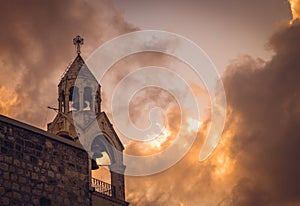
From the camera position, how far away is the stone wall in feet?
40.8

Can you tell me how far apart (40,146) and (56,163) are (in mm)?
627

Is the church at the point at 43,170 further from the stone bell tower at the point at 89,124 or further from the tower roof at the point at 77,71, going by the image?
the tower roof at the point at 77,71

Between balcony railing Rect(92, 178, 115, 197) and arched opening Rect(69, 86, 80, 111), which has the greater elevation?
arched opening Rect(69, 86, 80, 111)

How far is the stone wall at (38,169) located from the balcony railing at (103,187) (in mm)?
4484

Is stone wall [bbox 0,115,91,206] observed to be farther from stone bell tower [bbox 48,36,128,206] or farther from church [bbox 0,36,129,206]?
stone bell tower [bbox 48,36,128,206]

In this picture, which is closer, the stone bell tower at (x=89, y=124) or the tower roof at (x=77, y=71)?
the stone bell tower at (x=89, y=124)

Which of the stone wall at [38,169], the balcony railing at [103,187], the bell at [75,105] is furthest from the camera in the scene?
the bell at [75,105]

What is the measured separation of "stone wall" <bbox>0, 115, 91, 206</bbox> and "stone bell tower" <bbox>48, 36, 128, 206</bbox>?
512 cm

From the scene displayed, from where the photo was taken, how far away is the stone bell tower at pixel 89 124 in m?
20.5

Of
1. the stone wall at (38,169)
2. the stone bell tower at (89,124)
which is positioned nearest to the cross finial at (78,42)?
the stone bell tower at (89,124)

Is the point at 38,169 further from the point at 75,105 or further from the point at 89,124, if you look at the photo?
the point at 75,105

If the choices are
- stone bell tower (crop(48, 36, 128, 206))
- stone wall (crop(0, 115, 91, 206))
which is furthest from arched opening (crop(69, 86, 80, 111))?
stone wall (crop(0, 115, 91, 206))

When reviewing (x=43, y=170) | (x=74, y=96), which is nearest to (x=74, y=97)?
(x=74, y=96)

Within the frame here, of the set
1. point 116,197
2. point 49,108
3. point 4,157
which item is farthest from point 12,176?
point 49,108
